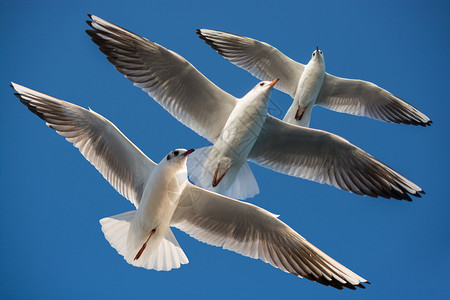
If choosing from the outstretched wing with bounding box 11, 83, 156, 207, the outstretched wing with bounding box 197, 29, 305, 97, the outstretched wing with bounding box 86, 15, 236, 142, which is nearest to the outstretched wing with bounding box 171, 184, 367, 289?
the outstretched wing with bounding box 11, 83, 156, 207

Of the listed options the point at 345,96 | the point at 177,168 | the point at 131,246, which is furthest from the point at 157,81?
the point at 345,96

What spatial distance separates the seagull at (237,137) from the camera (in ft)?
14.3

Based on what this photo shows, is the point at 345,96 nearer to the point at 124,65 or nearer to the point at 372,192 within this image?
the point at 372,192

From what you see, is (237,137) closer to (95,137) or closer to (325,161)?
(325,161)

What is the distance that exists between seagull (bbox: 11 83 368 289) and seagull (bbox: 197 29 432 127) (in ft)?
6.68

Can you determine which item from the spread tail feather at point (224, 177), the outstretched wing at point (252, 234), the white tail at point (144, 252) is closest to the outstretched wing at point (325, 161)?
the spread tail feather at point (224, 177)

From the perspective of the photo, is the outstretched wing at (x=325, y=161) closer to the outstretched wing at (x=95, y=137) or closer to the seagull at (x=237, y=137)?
the seagull at (x=237, y=137)

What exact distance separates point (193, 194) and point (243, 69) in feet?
7.98

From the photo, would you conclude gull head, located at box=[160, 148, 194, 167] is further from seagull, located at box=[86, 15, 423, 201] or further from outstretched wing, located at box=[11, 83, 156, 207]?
seagull, located at box=[86, 15, 423, 201]

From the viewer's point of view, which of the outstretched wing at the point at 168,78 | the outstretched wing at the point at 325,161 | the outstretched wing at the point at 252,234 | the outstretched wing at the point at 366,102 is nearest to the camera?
the outstretched wing at the point at 252,234

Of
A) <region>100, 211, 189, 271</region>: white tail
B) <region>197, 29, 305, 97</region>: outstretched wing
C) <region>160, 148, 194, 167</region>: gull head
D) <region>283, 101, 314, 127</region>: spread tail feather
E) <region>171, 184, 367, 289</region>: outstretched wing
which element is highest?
<region>197, 29, 305, 97</region>: outstretched wing

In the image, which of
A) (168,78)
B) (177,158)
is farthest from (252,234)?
(168,78)

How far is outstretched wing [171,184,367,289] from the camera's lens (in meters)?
3.42

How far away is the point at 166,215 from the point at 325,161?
6.01ft
